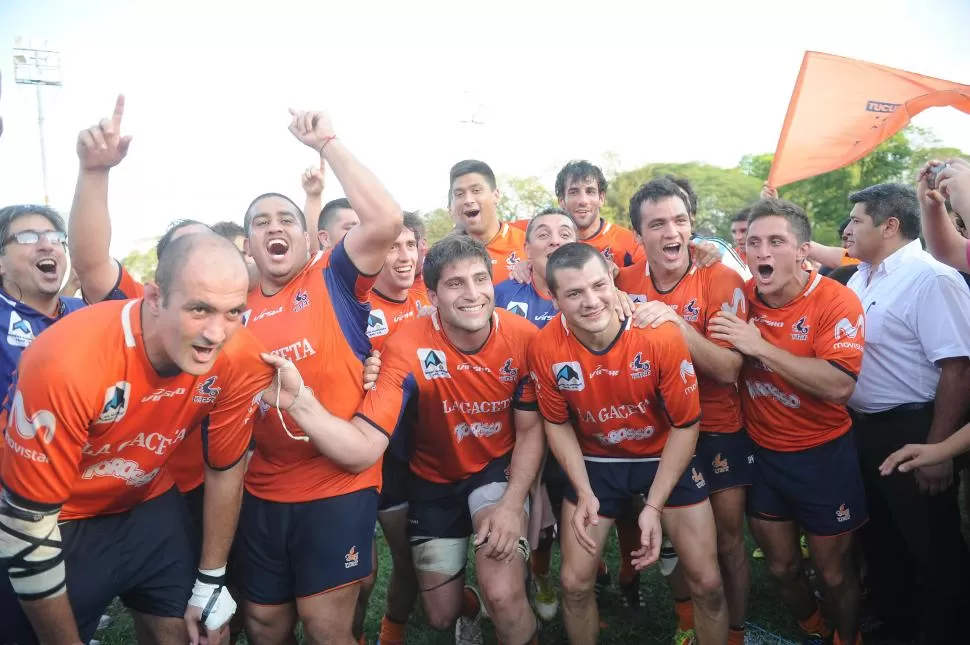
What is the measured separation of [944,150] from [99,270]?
38.7 m

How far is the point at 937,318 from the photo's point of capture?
4078 mm

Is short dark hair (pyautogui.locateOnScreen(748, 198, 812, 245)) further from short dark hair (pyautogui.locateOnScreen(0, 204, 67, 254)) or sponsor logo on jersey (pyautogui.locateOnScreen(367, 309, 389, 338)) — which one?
short dark hair (pyautogui.locateOnScreen(0, 204, 67, 254))

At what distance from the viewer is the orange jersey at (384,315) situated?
4657 millimetres

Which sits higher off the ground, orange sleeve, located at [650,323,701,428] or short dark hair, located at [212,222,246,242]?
short dark hair, located at [212,222,246,242]

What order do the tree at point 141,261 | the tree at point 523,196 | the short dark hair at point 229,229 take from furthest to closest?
the tree at point 141,261 < the tree at point 523,196 < the short dark hair at point 229,229

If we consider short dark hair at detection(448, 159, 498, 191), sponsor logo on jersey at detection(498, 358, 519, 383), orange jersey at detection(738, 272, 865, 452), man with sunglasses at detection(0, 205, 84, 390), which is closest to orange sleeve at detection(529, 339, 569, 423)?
sponsor logo on jersey at detection(498, 358, 519, 383)

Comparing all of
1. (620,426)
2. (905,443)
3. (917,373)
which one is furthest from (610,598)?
(917,373)

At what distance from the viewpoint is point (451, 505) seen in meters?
4.34

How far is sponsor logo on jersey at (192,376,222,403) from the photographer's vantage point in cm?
315

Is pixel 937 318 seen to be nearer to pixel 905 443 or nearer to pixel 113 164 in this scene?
pixel 905 443

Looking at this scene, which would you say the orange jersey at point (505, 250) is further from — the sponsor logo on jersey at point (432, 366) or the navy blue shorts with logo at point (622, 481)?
the navy blue shorts with logo at point (622, 481)

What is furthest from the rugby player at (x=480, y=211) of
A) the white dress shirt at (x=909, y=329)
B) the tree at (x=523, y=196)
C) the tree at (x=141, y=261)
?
the tree at (x=141, y=261)

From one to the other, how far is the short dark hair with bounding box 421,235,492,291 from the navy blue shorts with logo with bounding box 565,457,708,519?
143 cm

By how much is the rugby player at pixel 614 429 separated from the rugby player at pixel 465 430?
0.77 feet
